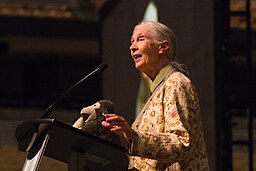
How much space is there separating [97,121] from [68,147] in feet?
0.77

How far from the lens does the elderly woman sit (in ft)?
7.25

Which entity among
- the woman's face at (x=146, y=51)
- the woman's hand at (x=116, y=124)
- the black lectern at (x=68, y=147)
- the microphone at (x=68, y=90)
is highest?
the woman's face at (x=146, y=51)

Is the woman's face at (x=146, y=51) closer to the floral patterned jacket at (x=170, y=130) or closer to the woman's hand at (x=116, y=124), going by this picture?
the floral patterned jacket at (x=170, y=130)

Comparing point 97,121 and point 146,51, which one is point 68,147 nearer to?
point 97,121

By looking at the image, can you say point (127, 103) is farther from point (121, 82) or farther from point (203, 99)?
point (203, 99)

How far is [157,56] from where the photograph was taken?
2436mm

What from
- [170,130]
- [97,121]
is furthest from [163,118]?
[97,121]

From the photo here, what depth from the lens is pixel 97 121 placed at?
7.84 feet

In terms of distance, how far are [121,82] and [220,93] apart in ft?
8.50

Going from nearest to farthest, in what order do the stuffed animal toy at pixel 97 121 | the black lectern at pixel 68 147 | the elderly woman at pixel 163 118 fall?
the black lectern at pixel 68 147
the elderly woman at pixel 163 118
the stuffed animal toy at pixel 97 121

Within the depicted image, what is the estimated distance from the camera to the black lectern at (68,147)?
2102 millimetres

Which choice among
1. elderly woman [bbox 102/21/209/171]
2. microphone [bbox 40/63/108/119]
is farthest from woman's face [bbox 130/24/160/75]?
microphone [bbox 40/63/108/119]

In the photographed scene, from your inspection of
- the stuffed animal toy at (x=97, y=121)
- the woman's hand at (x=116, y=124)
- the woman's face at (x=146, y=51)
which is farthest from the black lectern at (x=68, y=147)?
the woman's face at (x=146, y=51)

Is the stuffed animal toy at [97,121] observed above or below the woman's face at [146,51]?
below
